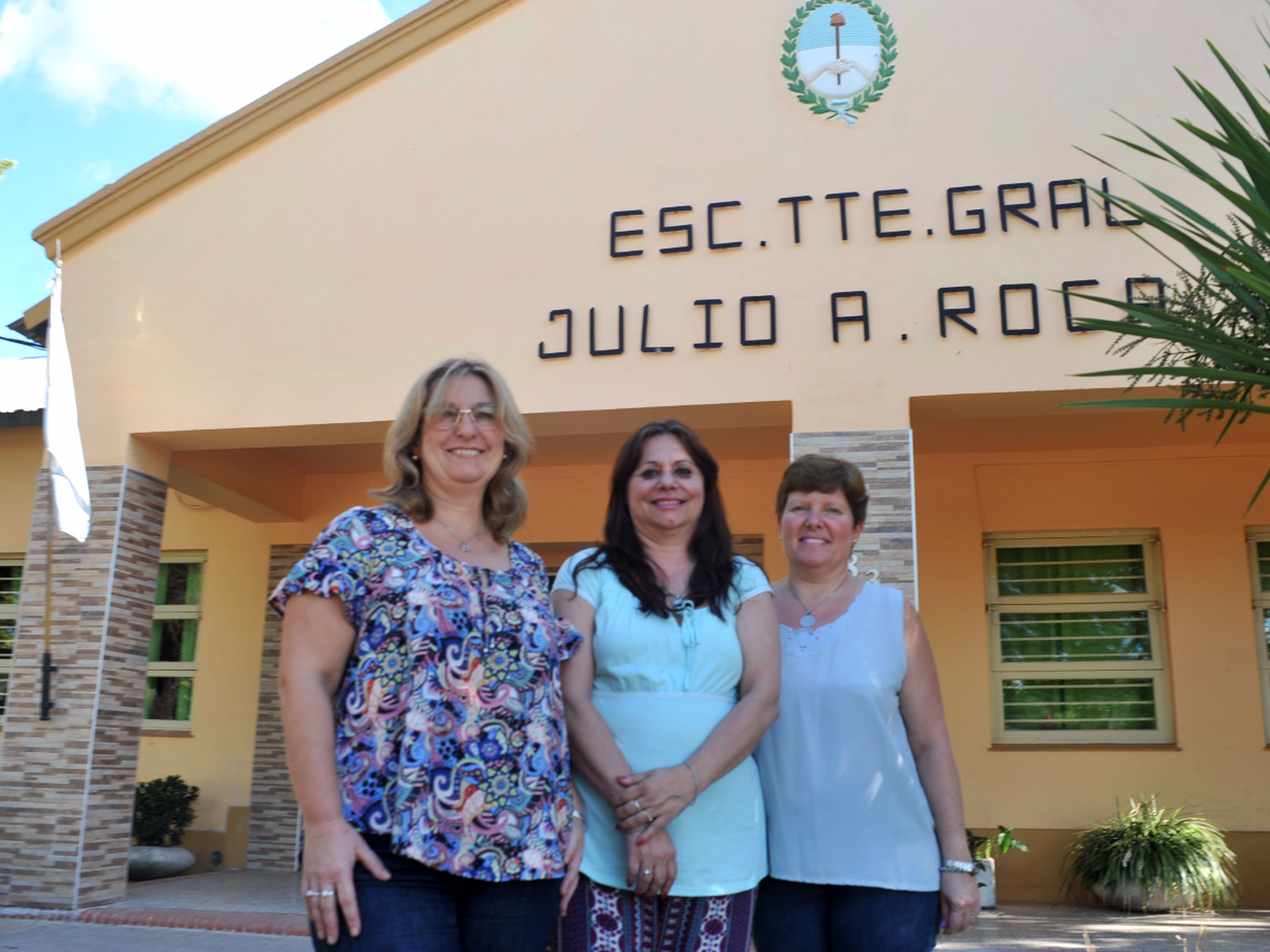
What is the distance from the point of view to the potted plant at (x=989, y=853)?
21.9ft

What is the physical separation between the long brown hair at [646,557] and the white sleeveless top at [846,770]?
0.27 metres

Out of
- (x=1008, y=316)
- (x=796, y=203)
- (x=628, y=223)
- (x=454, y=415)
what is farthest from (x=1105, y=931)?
(x=454, y=415)

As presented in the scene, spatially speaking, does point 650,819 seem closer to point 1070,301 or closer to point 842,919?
point 842,919

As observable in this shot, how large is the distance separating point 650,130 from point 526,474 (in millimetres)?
2960

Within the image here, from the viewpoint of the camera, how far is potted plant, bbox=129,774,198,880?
25.9 ft

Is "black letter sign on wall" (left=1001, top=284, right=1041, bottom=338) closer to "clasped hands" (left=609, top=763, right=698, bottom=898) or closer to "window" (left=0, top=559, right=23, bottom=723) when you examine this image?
"clasped hands" (left=609, top=763, right=698, bottom=898)

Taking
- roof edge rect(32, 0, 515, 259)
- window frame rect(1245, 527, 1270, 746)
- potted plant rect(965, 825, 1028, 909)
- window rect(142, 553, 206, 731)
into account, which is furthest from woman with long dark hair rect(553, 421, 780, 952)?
window rect(142, 553, 206, 731)

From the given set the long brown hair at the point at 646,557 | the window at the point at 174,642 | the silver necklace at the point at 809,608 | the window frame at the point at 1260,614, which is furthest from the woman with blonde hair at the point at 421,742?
the window at the point at 174,642

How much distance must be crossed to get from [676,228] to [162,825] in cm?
584

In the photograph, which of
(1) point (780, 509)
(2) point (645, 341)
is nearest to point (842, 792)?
(1) point (780, 509)

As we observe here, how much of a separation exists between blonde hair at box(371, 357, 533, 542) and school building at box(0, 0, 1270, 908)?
3689mm

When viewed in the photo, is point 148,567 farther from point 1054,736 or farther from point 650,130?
point 1054,736

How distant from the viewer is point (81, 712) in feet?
21.0

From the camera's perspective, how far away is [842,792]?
2383mm
